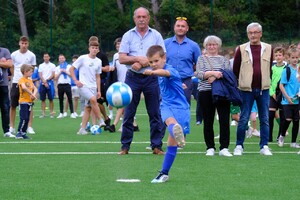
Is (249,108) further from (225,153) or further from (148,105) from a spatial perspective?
(148,105)

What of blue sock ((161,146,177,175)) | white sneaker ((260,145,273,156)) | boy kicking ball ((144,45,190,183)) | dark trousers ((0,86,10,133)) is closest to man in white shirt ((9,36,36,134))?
dark trousers ((0,86,10,133))

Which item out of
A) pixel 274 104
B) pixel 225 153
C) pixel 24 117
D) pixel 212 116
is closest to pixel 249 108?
pixel 212 116

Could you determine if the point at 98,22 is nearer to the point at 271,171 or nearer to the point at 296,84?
the point at 296,84

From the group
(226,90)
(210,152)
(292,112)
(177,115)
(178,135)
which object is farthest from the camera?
(292,112)

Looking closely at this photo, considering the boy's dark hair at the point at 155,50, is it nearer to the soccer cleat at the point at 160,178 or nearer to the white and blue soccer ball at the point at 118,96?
the white and blue soccer ball at the point at 118,96

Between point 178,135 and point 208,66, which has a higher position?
point 208,66

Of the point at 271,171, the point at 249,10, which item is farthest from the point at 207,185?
the point at 249,10

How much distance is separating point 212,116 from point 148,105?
1.10m

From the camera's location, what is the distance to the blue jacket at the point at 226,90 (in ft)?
42.7

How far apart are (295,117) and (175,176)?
530cm

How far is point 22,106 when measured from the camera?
17.3m

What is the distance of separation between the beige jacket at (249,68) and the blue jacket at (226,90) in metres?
0.37

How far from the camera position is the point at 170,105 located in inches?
426

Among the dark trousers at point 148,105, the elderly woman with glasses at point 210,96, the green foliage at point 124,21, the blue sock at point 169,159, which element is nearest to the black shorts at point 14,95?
the dark trousers at point 148,105
